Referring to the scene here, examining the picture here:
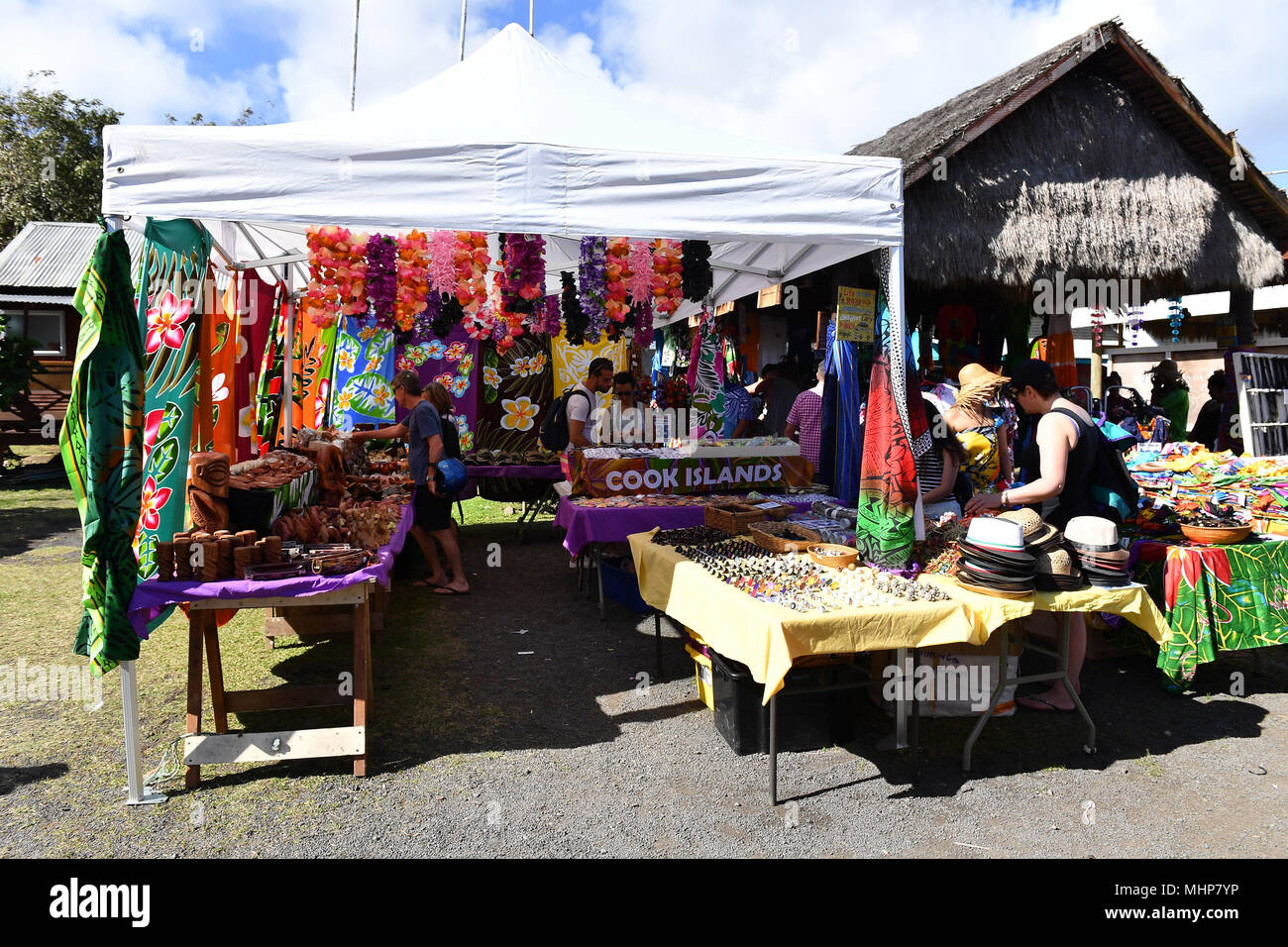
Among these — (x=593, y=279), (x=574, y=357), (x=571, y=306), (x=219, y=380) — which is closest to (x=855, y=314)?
(x=593, y=279)

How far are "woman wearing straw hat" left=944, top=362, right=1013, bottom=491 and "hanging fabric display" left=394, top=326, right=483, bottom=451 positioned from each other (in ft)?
23.4

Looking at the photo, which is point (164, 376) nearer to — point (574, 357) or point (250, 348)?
point (250, 348)

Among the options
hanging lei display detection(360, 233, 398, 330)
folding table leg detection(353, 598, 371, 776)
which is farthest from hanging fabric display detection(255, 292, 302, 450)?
folding table leg detection(353, 598, 371, 776)

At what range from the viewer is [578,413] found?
22.9 ft

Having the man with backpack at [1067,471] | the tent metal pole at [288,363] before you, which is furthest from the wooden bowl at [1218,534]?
the tent metal pole at [288,363]

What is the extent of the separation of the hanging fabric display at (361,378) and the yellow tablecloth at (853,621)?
7.24 m

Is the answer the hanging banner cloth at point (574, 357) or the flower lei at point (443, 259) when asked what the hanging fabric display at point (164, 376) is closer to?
the flower lei at point (443, 259)

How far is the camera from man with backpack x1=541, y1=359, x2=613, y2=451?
700 cm

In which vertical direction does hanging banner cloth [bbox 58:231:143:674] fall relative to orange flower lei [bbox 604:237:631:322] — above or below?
below

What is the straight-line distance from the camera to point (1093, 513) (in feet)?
13.1

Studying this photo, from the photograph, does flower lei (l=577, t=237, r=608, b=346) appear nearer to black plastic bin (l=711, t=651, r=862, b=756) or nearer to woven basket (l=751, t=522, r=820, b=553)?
woven basket (l=751, t=522, r=820, b=553)

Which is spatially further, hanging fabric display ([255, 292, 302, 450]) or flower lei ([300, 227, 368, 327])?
hanging fabric display ([255, 292, 302, 450])

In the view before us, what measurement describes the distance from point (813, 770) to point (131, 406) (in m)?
3.32

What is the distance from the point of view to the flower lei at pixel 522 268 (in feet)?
21.6
